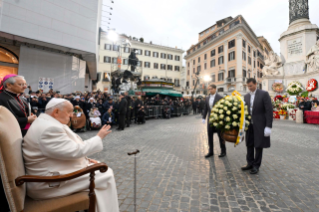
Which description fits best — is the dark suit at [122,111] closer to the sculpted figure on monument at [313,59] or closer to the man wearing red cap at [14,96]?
the man wearing red cap at [14,96]

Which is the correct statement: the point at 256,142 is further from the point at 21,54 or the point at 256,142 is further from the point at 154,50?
the point at 154,50

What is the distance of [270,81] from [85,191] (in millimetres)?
19843

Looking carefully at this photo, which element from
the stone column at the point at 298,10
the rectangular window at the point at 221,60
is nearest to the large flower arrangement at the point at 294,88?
the stone column at the point at 298,10

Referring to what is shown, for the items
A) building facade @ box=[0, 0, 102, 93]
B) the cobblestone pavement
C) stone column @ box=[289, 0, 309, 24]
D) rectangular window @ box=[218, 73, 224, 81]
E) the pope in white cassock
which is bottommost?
the cobblestone pavement

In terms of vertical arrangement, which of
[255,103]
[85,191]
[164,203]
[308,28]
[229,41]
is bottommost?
[164,203]

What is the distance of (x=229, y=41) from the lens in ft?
128

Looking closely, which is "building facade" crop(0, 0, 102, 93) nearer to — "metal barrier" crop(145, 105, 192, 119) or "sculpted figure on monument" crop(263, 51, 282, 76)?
"metal barrier" crop(145, 105, 192, 119)

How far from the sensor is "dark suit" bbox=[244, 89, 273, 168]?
3.60m

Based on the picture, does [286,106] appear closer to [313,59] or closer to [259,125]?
[313,59]

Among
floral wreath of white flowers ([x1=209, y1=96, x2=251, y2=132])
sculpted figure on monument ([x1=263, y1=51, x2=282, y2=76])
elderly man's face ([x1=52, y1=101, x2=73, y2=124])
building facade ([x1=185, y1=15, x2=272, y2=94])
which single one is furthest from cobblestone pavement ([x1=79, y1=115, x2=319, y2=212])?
building facade ([x1=185, y1=15, x2=272, y2=94])

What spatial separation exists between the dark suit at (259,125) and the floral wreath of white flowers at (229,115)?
21cm

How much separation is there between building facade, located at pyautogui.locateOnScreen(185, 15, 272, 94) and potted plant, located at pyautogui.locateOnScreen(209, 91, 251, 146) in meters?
32.3

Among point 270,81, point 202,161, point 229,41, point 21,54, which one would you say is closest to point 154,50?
point 229,41

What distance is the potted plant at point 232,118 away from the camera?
3449 mm
